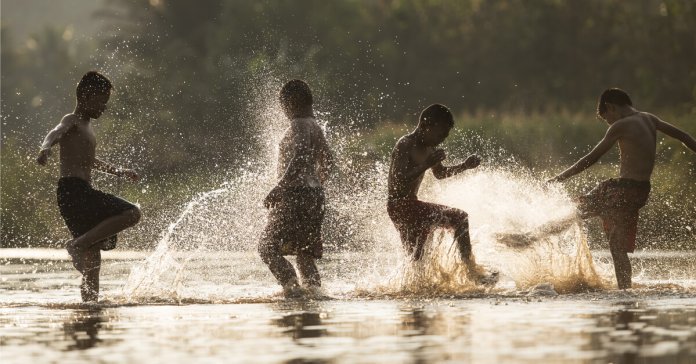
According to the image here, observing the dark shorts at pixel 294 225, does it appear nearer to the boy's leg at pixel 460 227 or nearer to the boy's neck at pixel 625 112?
the boy's leg at pixel 460 227

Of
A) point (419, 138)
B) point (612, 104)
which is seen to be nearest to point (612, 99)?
point (612, 104)

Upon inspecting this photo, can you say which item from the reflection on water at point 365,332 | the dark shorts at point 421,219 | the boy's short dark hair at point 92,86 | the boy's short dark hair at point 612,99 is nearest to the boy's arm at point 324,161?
the dark shorts at point 421,219

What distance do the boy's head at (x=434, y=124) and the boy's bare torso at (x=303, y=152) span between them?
83 cm

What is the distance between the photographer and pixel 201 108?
41062 mm

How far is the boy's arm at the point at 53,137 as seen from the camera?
11633mm

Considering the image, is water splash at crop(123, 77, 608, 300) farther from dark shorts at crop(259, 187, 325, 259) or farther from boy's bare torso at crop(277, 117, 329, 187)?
boy's bare torso at crop(277, 117, 329, 187)

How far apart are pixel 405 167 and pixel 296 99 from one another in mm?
1065

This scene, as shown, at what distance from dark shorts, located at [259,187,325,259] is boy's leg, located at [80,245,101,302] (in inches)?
52.3

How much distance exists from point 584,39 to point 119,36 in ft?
57.9

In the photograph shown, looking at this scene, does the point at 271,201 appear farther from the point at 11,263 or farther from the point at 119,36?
the point at 119,36

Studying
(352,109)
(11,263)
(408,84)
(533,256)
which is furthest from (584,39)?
(533,256)

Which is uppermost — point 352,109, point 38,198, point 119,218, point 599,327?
point 352,109

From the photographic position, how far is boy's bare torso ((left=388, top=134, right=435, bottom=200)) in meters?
12.7

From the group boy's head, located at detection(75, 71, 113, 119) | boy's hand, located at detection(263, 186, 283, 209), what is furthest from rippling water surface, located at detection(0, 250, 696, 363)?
boy's head, located at detection(75, 71, 113, 119)
